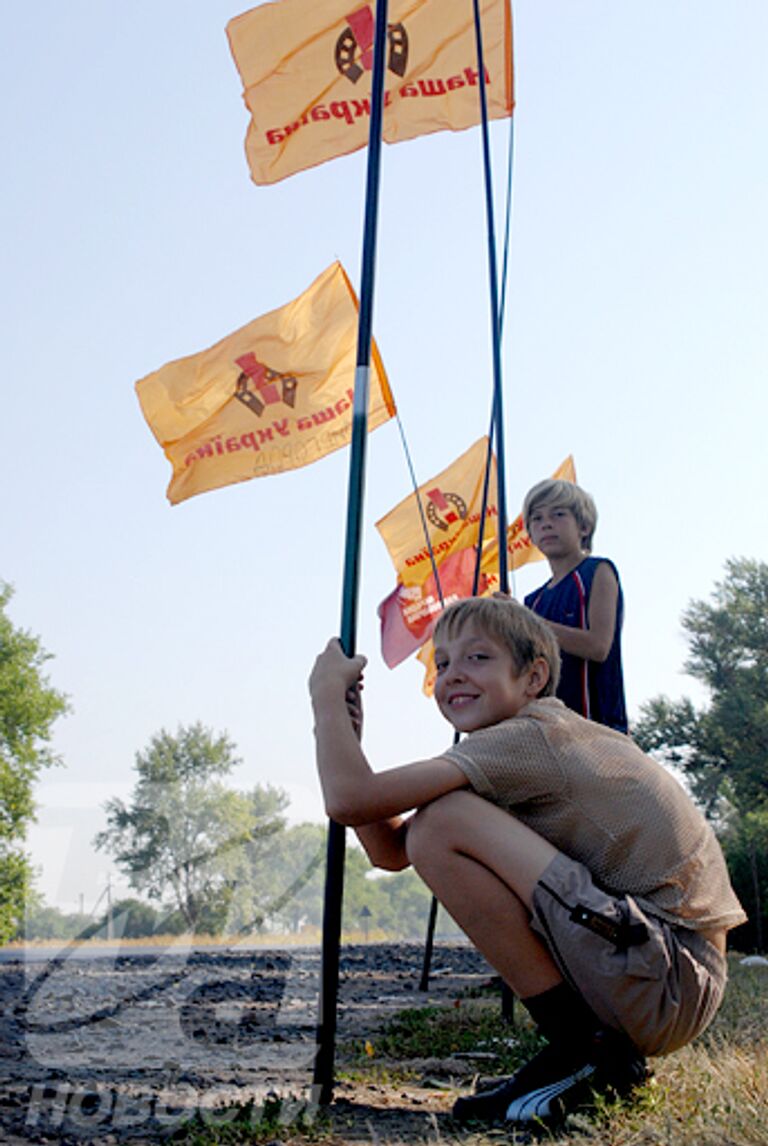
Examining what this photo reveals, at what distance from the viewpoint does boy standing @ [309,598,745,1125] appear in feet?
8.27

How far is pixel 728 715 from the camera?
24.9 metres

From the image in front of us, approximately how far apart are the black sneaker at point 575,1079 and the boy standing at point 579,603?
164 centimetres

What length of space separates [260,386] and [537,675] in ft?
16.2

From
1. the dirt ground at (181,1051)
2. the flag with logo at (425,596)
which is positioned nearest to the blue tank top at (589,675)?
the dirt ground at (181,1051)

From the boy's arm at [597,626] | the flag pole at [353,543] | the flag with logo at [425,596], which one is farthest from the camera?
the flag with logo at [425,596]

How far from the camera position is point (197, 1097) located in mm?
3354

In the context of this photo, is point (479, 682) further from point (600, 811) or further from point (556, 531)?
point (556, 531)

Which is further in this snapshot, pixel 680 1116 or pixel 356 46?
pixel 356 46

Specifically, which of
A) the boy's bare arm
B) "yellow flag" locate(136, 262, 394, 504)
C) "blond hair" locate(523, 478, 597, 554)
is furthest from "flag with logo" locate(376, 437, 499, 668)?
the boy's bare arm

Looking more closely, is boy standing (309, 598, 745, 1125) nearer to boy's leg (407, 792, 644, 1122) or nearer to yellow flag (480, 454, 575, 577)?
boy's leg (407, 792, 644, 1122)

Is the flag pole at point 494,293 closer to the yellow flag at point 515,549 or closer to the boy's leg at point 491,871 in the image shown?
the boy's leg at point 491,871

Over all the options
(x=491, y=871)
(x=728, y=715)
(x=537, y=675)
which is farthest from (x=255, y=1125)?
(x=728, y=715)

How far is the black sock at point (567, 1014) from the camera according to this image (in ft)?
8.59

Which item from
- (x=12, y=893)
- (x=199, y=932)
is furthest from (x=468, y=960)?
(x=12, y=893)
